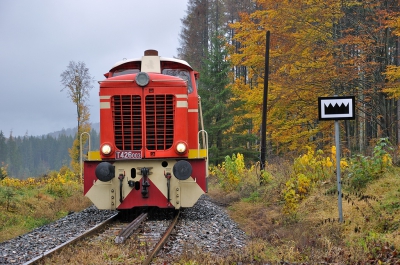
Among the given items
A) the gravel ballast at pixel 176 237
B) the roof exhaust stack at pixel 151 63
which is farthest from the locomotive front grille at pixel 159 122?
the gravel ballast at pixel 176 237

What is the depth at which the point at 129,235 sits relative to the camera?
22.6ft

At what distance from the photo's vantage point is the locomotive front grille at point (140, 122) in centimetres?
920

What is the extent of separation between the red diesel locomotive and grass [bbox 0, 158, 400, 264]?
66.5 inches

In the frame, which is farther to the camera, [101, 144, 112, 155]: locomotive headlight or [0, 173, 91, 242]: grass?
[0, 173, 91, 242]: grass

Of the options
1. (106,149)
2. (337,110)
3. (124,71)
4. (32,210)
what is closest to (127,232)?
(106,149)

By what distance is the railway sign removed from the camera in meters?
7.34

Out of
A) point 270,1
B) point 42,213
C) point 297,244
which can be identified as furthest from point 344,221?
point 270,1

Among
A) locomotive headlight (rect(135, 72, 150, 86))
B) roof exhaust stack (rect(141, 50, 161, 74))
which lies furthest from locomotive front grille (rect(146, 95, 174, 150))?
roof exhaust stack (rect(141, 50, 161, 74))

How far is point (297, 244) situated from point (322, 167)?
4.85 metres

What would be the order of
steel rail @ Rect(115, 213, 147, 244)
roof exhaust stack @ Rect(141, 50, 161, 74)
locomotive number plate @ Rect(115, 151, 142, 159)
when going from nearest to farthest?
steel rail @ Rect(115, 213, 147, 244)
locomotive number plate @ Rect(115, 151, 142, 159)
roof exhaust stack @ Rect(141, 50, 161, 74)

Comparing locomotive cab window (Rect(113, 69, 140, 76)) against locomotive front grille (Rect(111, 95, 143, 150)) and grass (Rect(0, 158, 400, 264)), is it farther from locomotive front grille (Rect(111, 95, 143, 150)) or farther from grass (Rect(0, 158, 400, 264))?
grass (Rect(0, 158, 400, 264))

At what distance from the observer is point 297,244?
635 cm

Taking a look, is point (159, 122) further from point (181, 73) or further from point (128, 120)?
point (181, 73)

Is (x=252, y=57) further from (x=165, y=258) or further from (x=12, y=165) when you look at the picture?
(x=12, y=165)
